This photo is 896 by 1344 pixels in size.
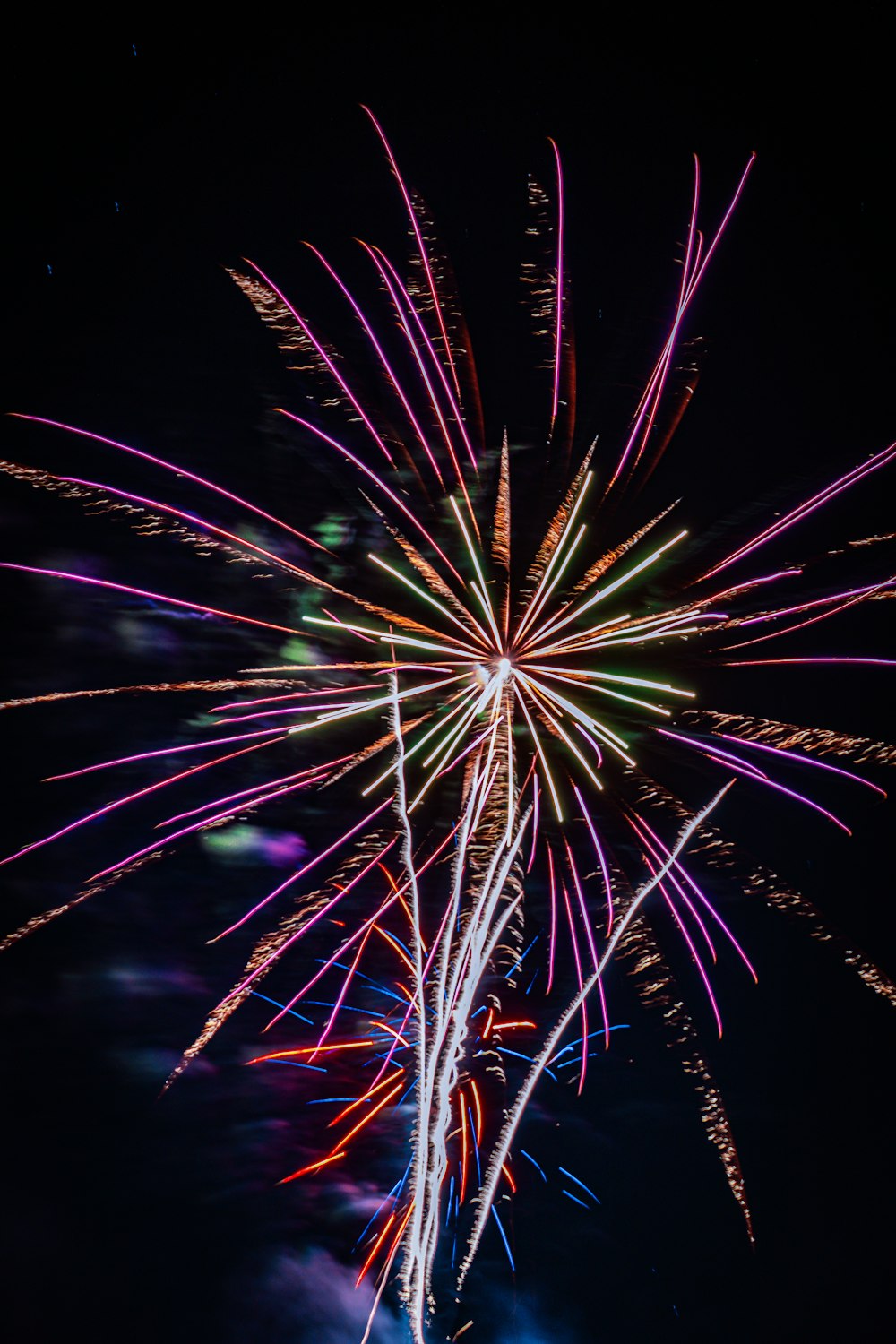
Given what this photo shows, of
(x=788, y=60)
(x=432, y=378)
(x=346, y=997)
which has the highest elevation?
(x=788, y=60)

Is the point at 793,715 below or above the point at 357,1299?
above

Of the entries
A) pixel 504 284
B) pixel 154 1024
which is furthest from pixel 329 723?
pixel 504 284

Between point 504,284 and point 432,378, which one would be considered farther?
point 504,284

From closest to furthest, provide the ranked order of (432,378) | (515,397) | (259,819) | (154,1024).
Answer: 1. (432,378)
2. (515,397)
3. (259,819)
4. (154,1024)

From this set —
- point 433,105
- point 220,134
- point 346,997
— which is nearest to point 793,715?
point 346,997

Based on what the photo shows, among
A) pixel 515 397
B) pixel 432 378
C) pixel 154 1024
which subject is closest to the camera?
pixel 432 378

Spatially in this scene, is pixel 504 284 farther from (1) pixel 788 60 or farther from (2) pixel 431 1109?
(2) pixel 431 1109
